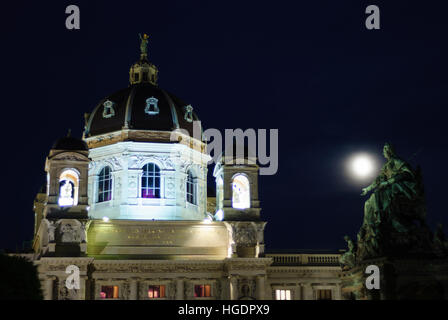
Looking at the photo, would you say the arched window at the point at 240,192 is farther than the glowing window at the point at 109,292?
Yes

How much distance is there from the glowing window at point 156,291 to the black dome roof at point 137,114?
15.1 m

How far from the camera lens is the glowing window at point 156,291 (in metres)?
49.2

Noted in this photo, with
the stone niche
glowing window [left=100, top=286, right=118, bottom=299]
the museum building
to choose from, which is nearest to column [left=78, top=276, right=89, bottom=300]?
the museum building

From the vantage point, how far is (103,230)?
51.1m

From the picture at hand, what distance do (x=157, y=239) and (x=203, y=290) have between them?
17.4 feet

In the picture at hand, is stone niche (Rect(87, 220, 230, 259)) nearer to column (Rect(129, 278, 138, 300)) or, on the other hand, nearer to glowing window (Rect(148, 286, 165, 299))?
column (Rect(129, 278, 138, 300))

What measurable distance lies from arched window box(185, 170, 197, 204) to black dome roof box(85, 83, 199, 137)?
162 inches

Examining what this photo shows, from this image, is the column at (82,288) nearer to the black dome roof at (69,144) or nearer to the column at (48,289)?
the column at (48,289)

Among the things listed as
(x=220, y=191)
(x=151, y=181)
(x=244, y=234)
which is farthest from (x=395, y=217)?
(x=151, y=181)

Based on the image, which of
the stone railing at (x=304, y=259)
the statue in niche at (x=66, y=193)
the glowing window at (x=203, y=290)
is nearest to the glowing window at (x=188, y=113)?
the statue in niche at (x=66, y=193)

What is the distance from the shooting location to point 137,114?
2320 inches
